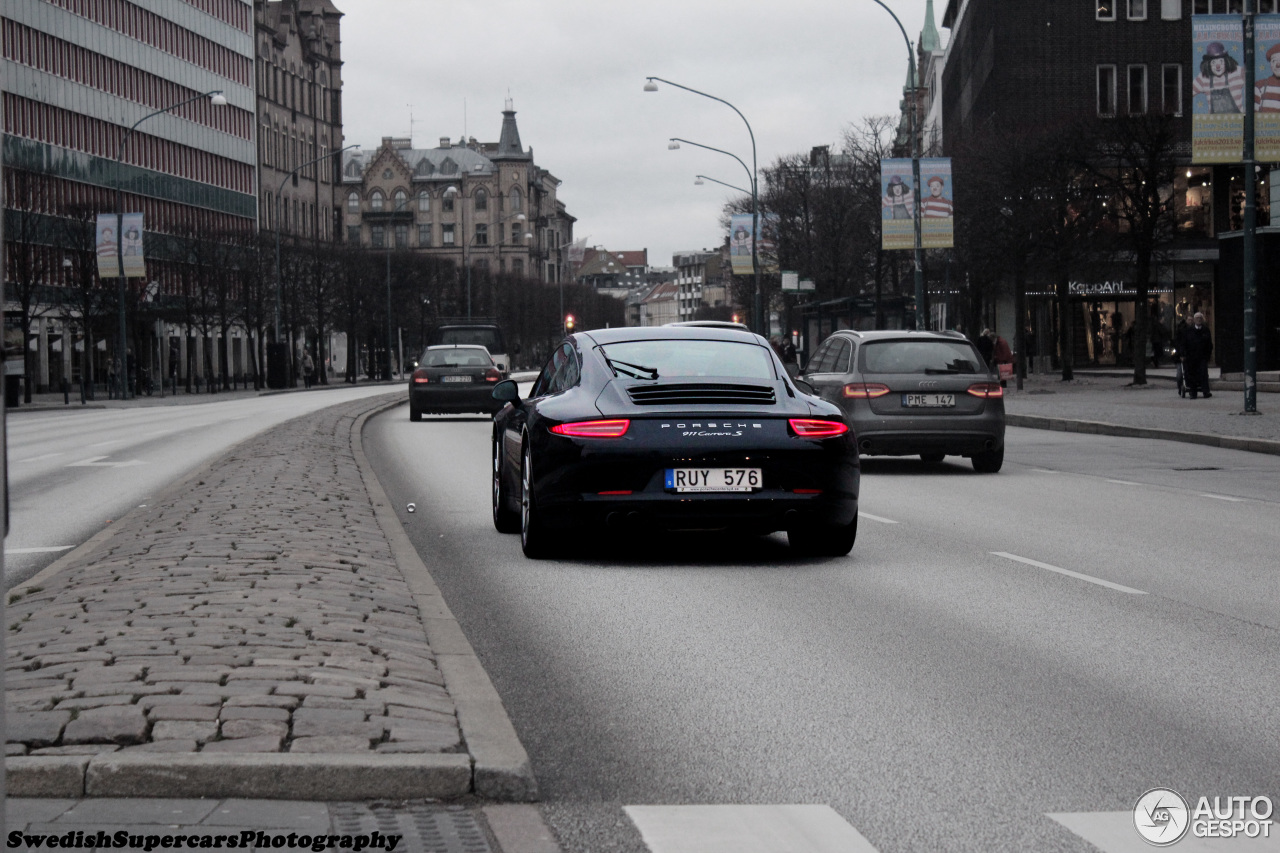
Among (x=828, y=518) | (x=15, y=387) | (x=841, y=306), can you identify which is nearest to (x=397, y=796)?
(x=828, y=518)

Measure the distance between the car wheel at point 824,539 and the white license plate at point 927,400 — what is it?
7.80 metres

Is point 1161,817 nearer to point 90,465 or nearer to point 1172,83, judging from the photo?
point 90,465

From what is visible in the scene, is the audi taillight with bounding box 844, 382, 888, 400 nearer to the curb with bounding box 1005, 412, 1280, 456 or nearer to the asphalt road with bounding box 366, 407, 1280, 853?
the asphalt road with bounding box 366, 407, 1280, 853

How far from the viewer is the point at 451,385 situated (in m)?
36.4

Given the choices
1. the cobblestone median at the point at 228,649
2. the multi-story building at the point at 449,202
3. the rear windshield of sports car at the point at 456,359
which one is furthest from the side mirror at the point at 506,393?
the multi-story building at the point at 449,202

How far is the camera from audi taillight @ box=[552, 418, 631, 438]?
11.1 meters

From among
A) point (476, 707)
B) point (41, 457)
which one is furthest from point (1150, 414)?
point (476, 707)

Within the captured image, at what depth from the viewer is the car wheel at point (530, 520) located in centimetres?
1145

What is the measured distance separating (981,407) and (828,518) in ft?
28.5

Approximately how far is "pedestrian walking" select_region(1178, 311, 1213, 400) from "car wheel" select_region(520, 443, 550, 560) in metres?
29.2

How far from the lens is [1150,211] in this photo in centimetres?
4859

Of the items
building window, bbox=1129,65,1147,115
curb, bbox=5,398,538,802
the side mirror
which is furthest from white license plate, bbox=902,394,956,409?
building window, bbox=1129,65,1147,115

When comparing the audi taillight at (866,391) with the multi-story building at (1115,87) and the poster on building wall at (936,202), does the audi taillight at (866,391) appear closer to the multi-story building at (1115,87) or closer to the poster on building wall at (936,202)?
the poster on building wall at (936,202)

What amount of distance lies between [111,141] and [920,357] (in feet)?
244
